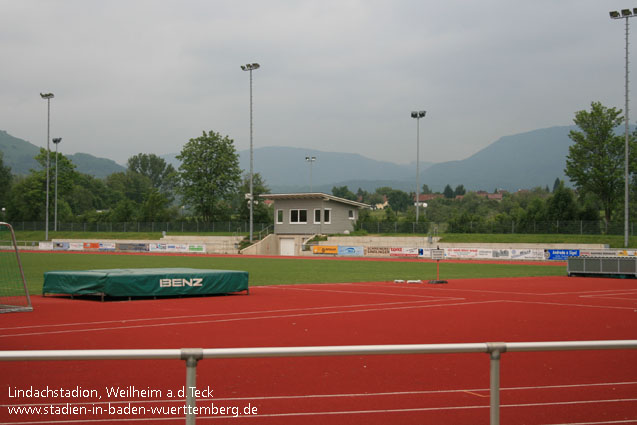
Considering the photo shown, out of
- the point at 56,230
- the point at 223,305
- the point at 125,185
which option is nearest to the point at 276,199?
the point at 56,230

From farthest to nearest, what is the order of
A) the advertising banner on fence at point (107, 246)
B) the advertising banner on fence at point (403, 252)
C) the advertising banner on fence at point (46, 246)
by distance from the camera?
the advertising banner on fence at point (46, 246)
the advertising banner on fence at point (107, 246)
the advertising banner on fence at point (403, 252)

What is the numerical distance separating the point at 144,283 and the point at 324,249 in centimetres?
4389

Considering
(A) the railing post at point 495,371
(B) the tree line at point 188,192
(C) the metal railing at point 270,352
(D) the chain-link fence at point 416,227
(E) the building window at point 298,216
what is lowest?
(A) the railing post at point 495,371

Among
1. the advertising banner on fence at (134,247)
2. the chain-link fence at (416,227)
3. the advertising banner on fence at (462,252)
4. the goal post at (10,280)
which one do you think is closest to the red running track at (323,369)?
the goal post at (10,280)

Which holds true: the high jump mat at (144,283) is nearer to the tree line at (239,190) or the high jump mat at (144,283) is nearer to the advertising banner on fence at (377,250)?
the advertising banner on fence at (377,250)

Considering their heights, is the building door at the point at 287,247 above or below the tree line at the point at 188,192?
below

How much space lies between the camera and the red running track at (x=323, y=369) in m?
6.65

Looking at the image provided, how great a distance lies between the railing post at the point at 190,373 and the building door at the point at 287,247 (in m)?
68.0

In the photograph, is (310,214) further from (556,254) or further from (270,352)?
(270,352)

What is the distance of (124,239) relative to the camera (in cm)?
8075

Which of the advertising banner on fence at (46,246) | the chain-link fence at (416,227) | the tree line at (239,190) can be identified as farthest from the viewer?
the advertising banner on fence at (46,246)

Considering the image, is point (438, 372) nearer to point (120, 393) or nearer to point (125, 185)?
point (120, 393)

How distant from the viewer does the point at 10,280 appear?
1070 inches

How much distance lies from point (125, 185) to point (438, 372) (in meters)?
190
